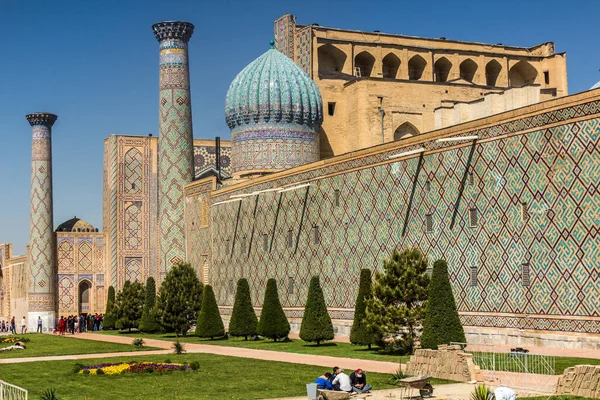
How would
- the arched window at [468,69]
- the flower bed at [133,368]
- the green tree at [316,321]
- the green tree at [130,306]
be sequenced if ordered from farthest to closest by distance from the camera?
the arched window at [468,69] < the green tree at [130,306] < the green tree at [316,321] < the flower bed at [133,368]

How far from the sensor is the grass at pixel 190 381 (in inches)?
478

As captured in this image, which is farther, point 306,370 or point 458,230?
point 458,230

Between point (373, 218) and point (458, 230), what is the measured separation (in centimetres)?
318

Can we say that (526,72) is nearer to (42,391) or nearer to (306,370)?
(306,370)

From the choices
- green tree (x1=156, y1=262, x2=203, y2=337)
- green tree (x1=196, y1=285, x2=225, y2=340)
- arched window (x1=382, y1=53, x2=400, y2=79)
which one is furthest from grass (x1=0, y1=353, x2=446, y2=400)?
arched window (x1=382, y1=53, x2=400, y2=79)

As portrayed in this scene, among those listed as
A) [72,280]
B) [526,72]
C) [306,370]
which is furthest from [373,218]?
[72,280]

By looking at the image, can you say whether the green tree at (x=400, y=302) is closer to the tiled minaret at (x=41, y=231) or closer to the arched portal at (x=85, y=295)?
the tiled minaret at (x=41, y=231)

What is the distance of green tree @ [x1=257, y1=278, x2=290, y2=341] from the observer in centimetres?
2212

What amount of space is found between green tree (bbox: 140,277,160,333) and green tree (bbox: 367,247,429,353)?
36.7ft

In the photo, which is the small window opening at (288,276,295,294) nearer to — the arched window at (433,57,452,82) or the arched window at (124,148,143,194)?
the arched window at (433,57,452,82)

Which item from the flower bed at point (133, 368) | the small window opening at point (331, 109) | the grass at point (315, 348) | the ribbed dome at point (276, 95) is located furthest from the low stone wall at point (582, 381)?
the small window opening at point (331, 109)

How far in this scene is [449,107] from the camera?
25.9 metres

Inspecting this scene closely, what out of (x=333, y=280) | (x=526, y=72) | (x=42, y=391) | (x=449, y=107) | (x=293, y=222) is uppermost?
(x=526, y=72)

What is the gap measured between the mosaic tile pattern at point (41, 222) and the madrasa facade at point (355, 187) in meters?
0.08
